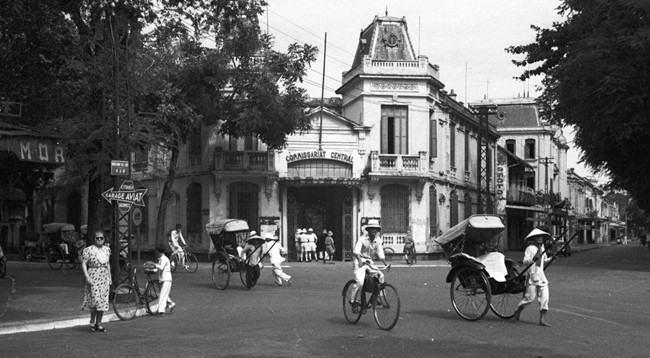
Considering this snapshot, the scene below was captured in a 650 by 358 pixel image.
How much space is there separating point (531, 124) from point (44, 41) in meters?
62.1

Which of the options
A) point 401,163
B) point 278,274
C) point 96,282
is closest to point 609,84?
point 401,163

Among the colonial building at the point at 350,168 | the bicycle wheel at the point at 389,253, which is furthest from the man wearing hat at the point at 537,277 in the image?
the bicycle wheel at the point at 389,253

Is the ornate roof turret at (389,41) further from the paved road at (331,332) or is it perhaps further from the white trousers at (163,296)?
the white trousers at (163,296)

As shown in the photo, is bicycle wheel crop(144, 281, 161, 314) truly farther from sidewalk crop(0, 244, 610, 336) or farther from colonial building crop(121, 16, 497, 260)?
colonial building crop(121, 16, 497, 260)

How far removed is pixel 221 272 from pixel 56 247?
13.8m

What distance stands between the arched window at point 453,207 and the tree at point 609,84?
32.1 feet

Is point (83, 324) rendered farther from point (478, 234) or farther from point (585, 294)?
point (585, 294)

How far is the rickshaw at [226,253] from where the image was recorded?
2161 cm

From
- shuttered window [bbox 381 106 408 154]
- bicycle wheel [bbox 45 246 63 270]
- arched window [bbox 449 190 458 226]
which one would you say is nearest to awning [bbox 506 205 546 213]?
arched window [bbox 449 190 458 226]

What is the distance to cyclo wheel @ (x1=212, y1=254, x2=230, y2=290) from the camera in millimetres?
21500

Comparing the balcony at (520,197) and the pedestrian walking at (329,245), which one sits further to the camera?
the balcony at (520,197)

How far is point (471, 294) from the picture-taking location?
14.2 m

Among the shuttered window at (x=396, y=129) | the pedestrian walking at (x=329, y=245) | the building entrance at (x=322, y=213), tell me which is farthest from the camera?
the shuttered window at (x=396, y=129)

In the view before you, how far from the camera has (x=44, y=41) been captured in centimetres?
1947
